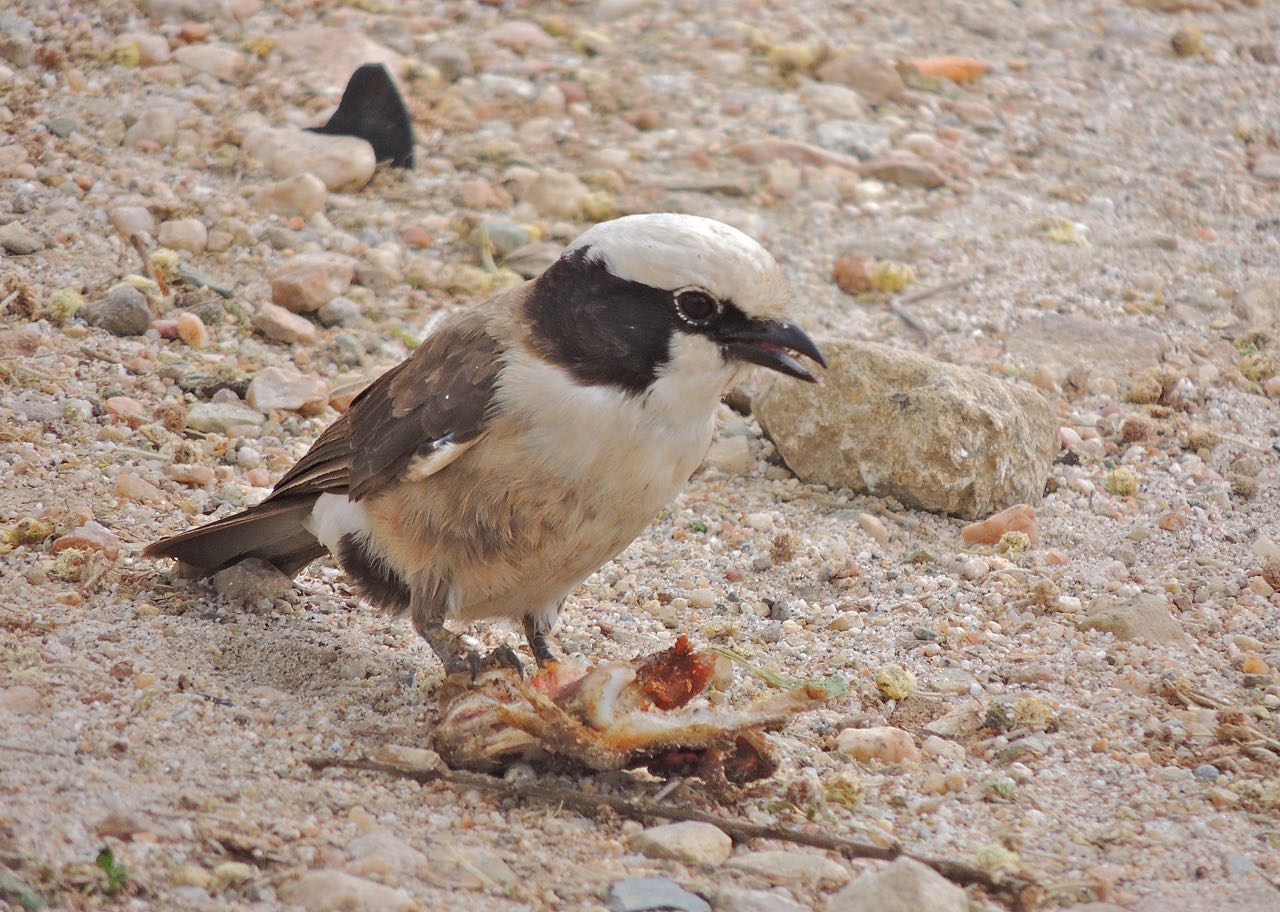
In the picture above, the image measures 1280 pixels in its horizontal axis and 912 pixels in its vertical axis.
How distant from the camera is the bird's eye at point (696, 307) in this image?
13.5ft

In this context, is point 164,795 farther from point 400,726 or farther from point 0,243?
point 0,243

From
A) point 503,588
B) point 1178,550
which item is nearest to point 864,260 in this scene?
point 1178,550

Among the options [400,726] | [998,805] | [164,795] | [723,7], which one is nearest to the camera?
[164,795]

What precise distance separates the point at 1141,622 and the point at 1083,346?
2334mm

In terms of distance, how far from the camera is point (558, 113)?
829 centimetres

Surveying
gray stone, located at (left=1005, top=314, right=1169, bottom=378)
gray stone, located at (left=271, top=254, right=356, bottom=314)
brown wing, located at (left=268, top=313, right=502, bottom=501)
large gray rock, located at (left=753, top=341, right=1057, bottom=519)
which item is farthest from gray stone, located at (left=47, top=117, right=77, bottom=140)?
gray stone, located at (left=1005, top=314, right=1169, bottom=378)

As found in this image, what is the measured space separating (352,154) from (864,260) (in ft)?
8.38

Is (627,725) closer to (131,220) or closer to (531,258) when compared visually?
(531,258)

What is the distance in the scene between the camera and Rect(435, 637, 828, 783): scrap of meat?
3.82 metres

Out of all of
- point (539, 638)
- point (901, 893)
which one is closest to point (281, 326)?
point (539, 638)

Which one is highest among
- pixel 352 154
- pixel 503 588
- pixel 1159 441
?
pixel 352 154

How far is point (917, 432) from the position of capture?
5570 mm

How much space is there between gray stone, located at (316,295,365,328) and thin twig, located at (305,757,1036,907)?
9.97 ft

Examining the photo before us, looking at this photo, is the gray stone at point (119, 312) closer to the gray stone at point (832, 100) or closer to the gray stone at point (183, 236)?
the gray stone at point (183, 236)
